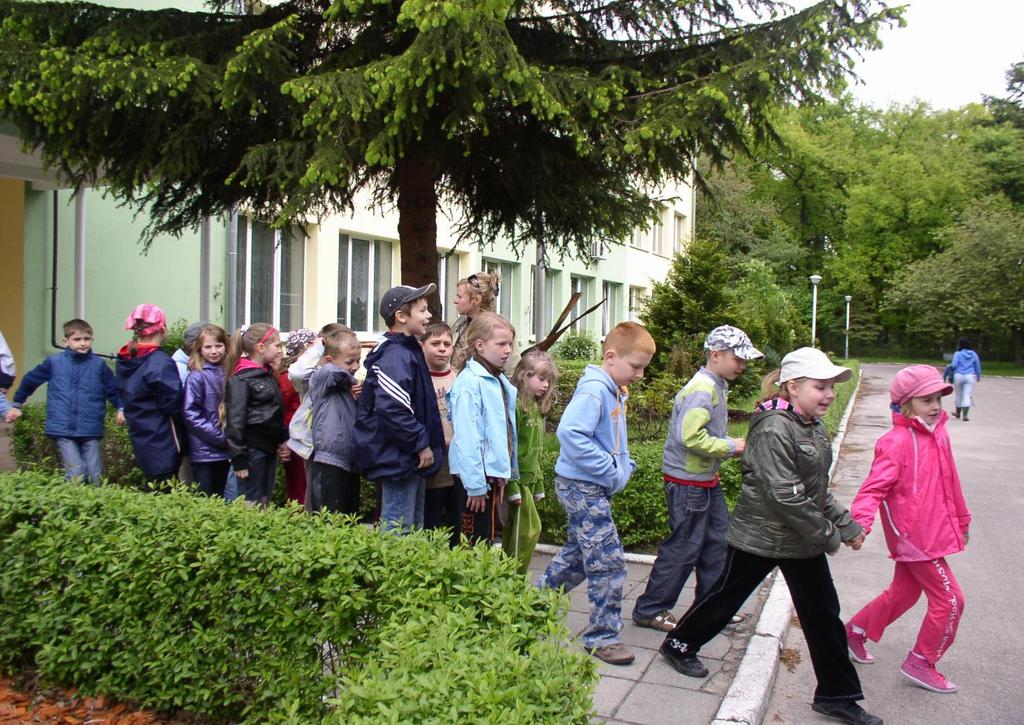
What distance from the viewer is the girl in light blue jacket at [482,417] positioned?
496 centimetres

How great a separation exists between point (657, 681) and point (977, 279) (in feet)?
178

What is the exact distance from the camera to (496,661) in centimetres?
269

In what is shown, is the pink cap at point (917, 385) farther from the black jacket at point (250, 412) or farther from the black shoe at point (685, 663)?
the black jacket at point (250, 412)

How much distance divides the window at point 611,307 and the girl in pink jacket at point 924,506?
3039 cm

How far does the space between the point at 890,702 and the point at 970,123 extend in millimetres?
68691

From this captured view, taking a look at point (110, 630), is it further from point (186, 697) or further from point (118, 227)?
point (118, 227)

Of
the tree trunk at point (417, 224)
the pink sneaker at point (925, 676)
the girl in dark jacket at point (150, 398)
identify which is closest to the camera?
the pink sneaker at point (925, 676)

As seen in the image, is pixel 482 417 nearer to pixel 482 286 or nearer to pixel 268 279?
pixel 482 286

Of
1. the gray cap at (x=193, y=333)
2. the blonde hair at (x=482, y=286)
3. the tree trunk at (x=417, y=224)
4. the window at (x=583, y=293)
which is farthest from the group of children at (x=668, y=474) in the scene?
the window at (x=583, y=293)

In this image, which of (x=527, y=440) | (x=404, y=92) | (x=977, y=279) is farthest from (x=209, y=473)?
(x=977, y=279)

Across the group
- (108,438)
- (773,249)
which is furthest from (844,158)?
(108,438)

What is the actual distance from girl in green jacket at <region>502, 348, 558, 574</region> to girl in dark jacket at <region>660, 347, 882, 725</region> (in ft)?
4.44

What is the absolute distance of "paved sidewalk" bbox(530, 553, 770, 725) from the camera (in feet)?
13.9

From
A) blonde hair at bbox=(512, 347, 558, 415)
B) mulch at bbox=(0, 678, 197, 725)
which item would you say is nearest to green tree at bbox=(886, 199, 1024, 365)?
blonde hair at bbox=(512, 347, 558, 415)
